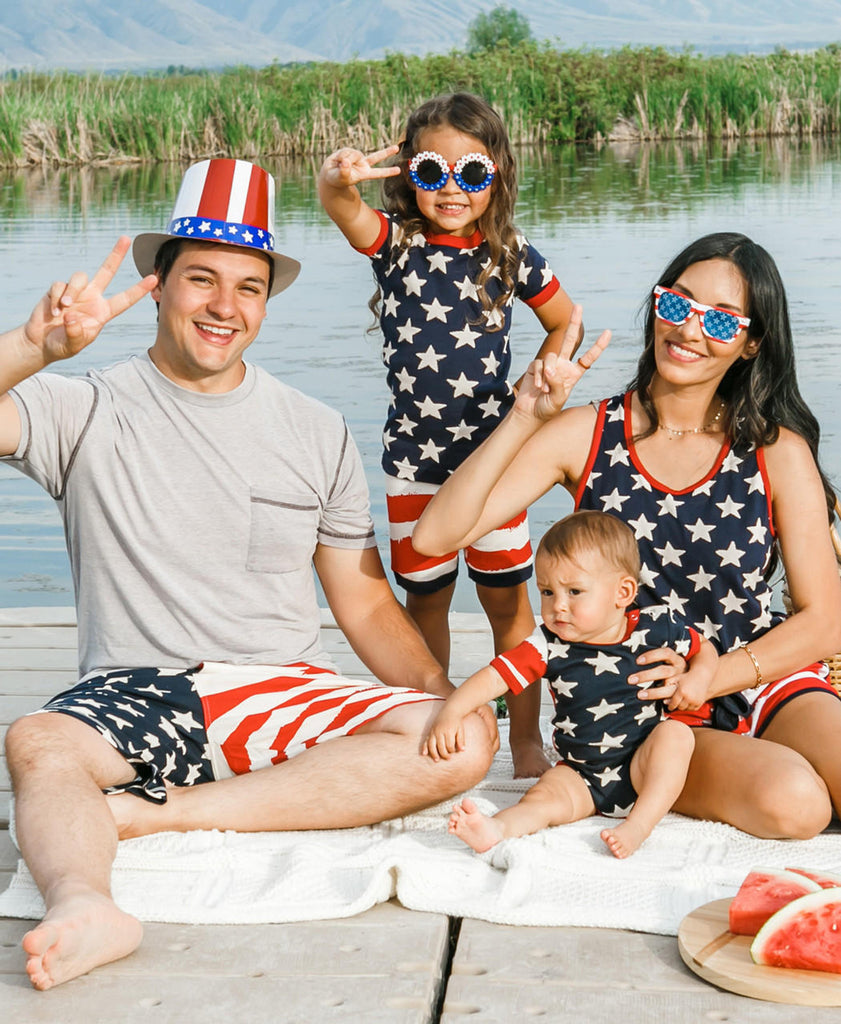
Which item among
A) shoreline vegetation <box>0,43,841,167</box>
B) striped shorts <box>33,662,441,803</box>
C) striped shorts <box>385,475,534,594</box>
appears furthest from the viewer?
shoreline vegetation <box>0,43,841,167</box>

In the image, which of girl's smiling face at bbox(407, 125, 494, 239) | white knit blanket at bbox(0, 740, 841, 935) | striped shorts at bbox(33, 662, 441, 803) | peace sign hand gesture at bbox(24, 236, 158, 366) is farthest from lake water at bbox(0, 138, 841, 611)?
peace sign hand gesture at bbox(24, 236, 158, 366)

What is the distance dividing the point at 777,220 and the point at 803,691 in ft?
40.9

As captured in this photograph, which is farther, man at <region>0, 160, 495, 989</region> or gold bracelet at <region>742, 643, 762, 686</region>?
gold bracelet at <region>742, 643, 762, 686</region>

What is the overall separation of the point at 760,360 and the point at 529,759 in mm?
1092

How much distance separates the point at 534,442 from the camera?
3.37 m

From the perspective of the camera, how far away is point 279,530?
3.25 metres

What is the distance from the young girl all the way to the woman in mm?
419

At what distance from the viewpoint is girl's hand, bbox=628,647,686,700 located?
306 cm

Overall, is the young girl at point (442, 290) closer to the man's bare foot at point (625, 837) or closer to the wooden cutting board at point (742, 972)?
the man's bare foot at point (625, 837)

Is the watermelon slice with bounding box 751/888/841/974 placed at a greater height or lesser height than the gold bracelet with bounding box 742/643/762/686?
lesser

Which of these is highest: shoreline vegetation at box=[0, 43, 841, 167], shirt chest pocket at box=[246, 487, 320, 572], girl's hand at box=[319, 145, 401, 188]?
shoreline vegetation at box=[0, 43, 841, 167]

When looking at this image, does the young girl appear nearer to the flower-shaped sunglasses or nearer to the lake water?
the flower-shaped sunglasses

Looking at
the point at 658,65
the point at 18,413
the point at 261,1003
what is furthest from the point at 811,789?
the point at 658,65

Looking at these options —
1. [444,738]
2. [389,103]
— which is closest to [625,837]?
[444,738]
